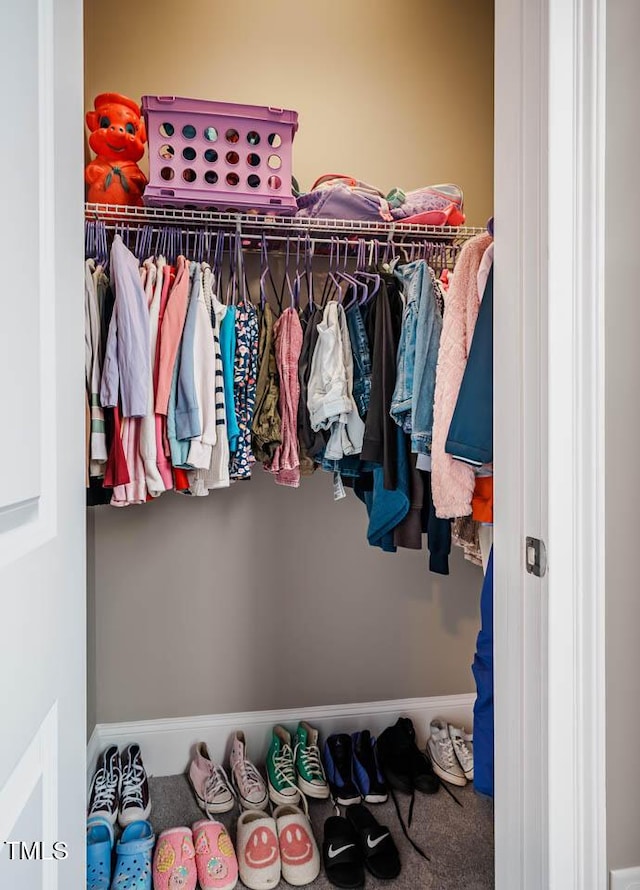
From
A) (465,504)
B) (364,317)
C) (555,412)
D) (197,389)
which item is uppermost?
(364,317)

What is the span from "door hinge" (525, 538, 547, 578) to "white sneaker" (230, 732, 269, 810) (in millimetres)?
1393

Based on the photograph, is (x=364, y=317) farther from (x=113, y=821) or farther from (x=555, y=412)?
(x=113, y=821)

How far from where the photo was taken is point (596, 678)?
77 cm

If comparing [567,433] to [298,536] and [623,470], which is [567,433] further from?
[298,536]

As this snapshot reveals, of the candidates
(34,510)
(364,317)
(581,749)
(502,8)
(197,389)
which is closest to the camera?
(34,510)

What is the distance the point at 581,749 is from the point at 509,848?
221 mm

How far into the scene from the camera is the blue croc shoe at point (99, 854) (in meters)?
1.42

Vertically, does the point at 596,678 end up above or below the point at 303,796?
above

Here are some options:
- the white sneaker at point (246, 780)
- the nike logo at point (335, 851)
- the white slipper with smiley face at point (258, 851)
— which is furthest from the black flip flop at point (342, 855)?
the white sneaker at point (246, 780)

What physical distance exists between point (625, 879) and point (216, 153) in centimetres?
178

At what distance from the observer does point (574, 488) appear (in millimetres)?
765

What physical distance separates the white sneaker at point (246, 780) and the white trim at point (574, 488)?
1.22 m

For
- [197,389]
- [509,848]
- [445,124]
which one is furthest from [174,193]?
[509,848]

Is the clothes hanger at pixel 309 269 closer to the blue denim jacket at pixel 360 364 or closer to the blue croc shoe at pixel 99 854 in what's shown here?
the blue denim jacket at pixel 360 364
